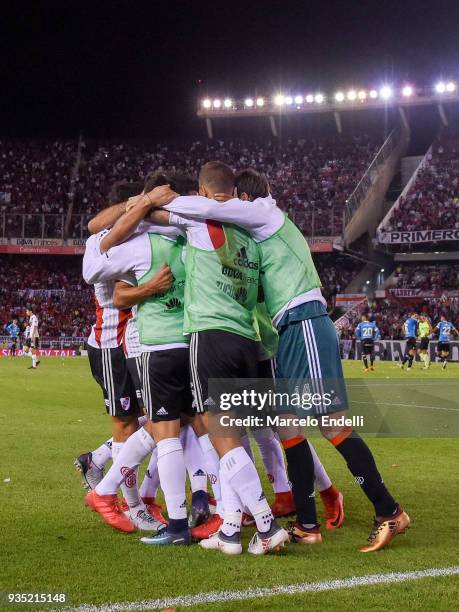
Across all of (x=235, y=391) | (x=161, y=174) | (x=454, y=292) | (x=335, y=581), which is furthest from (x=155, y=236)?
(x=454, y=292)

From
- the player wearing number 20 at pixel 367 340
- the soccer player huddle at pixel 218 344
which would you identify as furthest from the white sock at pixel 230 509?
the player wearing number 20 at pixel 367 340

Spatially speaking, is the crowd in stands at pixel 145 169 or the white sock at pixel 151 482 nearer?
the white sock at pixel 151 482

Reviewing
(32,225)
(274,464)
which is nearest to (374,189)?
(32,225)

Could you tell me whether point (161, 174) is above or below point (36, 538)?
above

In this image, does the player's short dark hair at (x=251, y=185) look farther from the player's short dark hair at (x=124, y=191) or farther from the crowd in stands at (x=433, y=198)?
the crowd in stands at (x=433, y=198)

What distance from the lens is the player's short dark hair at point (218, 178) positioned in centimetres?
481

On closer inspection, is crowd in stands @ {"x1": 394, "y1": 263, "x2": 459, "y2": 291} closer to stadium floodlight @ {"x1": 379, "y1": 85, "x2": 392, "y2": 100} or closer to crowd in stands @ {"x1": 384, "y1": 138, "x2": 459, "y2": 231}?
crowd in stands @ {"x1": 384, "y1": 138, "x2": 459, "y2": 231}

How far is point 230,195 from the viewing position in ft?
15.9

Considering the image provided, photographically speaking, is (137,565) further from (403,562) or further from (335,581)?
(403,562)

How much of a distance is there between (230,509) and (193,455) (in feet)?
2.73

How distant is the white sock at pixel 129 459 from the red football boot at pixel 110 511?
4 cm

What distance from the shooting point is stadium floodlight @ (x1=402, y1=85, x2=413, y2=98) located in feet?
160

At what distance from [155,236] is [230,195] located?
57cm

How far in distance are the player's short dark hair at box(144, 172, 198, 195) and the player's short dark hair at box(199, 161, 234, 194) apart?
0.77 feet
